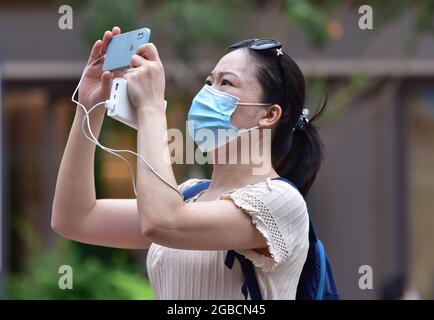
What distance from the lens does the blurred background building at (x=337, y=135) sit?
30.8 ft

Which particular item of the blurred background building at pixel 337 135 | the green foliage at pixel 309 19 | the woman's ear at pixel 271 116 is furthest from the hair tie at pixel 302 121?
the blurred background building at pixel 337 135

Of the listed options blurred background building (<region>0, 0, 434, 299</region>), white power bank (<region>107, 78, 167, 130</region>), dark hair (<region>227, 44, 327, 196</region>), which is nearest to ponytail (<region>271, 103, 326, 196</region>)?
dark hair (<region>227, 44, 327, 196</region>)

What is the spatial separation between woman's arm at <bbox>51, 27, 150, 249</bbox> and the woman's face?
1.16 feet

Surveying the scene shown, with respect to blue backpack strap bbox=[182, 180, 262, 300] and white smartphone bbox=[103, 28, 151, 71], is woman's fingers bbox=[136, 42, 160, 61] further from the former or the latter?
blue backpack strap bbox=[182, 180, 262, 300]

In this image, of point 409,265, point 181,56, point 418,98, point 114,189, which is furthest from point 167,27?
point 409,265

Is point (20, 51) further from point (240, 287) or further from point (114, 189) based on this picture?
point (240, 287)

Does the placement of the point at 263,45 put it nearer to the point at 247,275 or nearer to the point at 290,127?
the point at 290,127

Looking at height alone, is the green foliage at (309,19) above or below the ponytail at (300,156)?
above

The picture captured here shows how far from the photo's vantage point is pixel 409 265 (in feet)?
33.7

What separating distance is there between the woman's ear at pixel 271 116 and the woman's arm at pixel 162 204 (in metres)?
0.30

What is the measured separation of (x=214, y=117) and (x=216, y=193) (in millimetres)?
221

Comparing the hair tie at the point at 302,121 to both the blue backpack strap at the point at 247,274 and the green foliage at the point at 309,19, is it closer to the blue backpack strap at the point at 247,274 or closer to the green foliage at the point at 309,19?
the blue backpack strap at the point at 247,274

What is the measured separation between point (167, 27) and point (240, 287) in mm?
5496

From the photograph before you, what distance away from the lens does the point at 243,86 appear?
8.99 feet
